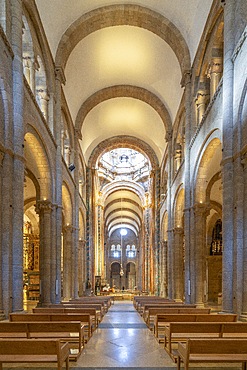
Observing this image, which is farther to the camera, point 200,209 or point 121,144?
point 121,144

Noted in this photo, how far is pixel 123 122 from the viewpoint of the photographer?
35844mm

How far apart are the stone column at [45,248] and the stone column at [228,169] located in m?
8.86

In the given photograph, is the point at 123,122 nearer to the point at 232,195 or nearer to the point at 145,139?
the point at 145,139

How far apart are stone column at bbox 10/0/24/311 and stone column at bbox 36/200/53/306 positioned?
661 cm

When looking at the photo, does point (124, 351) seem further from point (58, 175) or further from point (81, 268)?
point (81, 268)

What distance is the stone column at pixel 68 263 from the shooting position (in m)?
26.2

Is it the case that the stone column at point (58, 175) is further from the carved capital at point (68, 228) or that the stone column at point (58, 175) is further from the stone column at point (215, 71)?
the stone column at point (215, 71)

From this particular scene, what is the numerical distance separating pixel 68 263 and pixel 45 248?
761 centimetres

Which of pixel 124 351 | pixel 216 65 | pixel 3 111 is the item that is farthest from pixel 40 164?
pixel 124 351

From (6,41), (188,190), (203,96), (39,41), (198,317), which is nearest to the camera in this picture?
(198,317)

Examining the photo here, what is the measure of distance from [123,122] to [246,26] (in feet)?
81.6

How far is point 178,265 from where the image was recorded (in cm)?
2616

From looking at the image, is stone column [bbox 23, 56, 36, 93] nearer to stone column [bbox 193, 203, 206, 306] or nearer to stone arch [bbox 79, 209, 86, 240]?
stone column [bbox 193, 203, 206, 306]

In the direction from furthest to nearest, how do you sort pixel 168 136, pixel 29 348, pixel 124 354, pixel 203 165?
pixel 168 136 → pixel 203 165 → pixel 124 354 → pixel 29 348
